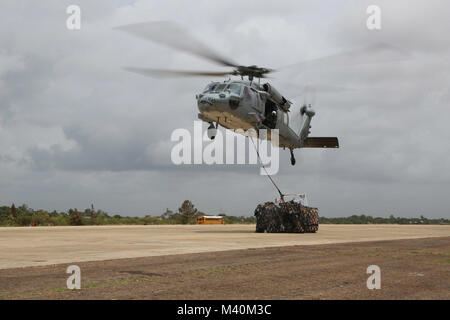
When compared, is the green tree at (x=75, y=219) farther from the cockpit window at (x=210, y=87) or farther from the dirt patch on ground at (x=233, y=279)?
the dirt patch on ground at (x=233, y=279)

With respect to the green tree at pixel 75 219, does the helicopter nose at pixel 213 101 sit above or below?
above

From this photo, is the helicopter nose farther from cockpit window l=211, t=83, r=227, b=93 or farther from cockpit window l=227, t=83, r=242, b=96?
cockpit window l=227, t=83, r=242, b=96

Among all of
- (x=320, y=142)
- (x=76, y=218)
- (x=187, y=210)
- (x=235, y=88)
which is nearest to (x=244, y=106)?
(x=235, y=88)

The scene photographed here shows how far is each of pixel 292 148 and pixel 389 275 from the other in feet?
89.8

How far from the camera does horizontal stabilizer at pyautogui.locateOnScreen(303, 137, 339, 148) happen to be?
3948cm

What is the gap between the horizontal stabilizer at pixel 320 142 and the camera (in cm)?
3948

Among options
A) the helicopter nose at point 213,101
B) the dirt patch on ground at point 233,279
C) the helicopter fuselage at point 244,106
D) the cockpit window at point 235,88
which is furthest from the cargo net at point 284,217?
the dirt patch on ground at point 233,279

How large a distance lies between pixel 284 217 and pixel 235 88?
1075 cm

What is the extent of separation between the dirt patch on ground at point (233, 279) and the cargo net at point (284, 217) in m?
18.4

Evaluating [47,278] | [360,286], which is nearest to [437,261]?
[360,286]

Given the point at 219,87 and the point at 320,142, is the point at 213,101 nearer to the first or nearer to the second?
the point at 219,87

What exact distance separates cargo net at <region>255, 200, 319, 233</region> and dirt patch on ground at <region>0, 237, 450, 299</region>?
1838 cm
